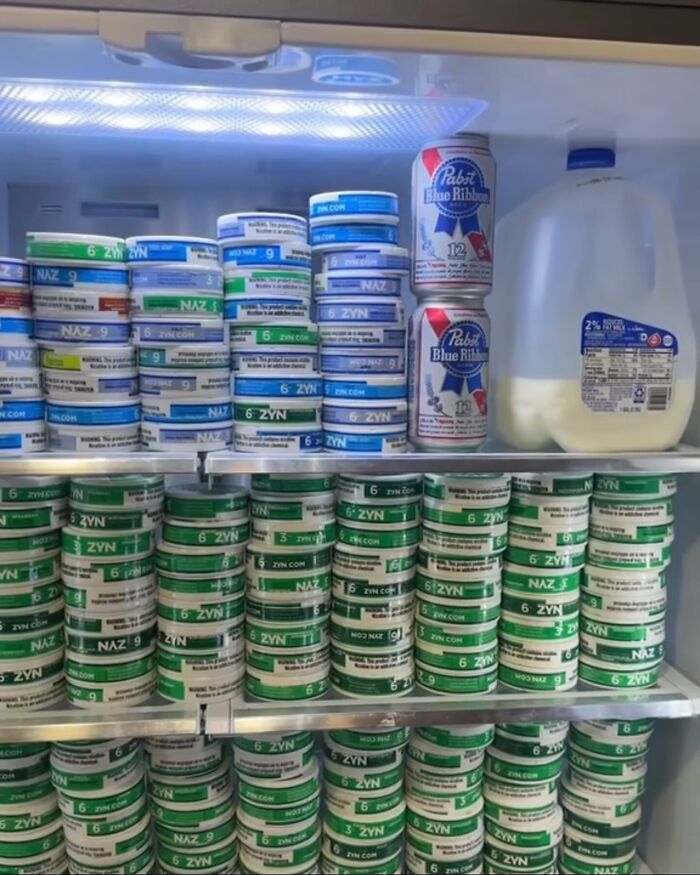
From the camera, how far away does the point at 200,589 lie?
3.73 ft

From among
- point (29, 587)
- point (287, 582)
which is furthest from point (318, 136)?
point (29, 587)

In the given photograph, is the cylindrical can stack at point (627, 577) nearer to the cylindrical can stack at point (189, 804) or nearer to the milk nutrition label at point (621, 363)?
the milk nutrition label at point (621, 363)

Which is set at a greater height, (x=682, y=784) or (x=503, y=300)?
(x=503, y=300)

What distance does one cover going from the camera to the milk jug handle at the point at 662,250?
3.81ft

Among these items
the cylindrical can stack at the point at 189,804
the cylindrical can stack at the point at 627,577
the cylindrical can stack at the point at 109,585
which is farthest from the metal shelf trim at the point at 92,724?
the cylindrical can stack at the point at 627,577

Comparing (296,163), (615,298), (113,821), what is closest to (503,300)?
(615,298)

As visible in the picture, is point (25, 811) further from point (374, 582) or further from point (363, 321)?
point (363, 321)

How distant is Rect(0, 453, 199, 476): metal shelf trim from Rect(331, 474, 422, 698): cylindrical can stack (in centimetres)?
26

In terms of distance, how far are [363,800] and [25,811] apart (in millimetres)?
509

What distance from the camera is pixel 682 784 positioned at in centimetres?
132

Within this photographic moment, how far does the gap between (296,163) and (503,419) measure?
21.3 inches

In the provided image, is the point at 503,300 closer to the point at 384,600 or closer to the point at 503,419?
the point at 503,419

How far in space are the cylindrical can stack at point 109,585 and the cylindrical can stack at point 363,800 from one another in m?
0.33

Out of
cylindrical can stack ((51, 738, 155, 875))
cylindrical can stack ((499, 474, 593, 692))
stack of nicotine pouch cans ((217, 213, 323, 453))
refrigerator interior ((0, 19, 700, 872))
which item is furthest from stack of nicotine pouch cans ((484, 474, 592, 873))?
cylindrical can stack ((51, 738, 155, 875))
